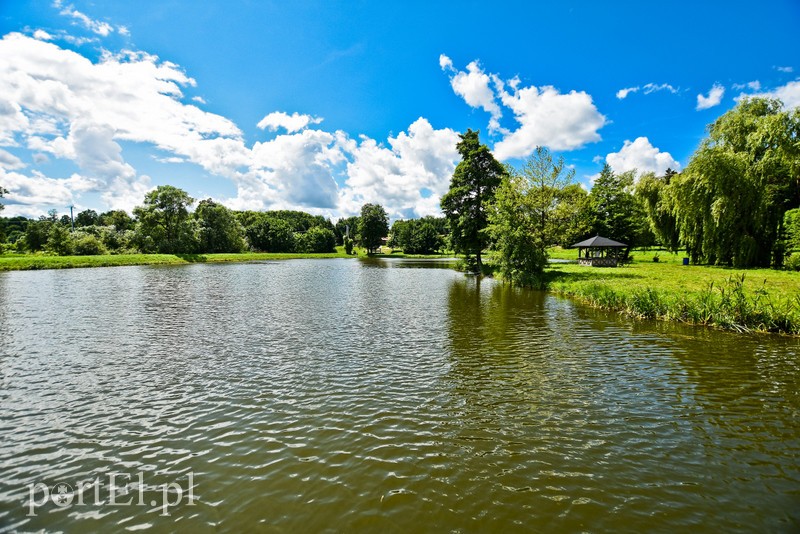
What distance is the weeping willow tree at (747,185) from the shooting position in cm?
3073

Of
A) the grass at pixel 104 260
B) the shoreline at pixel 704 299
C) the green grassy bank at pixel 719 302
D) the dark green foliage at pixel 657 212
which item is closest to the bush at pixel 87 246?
the grass at pixel 104 260

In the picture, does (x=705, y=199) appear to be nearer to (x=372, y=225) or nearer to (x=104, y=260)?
(x=104, y=260)

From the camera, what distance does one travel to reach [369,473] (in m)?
6.16

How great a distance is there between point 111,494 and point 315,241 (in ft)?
388

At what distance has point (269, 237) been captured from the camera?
357 feet

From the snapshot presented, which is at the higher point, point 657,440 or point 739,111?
point 739,111

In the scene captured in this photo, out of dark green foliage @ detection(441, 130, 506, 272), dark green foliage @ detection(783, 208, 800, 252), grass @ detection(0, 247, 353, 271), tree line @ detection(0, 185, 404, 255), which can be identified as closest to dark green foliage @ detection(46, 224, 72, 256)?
tree line @ detection(0, 185, 404, 255)

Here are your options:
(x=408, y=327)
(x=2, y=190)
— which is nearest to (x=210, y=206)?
(x=2, y=190)

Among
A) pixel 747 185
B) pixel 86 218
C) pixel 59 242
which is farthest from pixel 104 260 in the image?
pixel 86 218

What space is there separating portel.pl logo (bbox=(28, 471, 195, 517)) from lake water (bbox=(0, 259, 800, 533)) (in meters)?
0.03

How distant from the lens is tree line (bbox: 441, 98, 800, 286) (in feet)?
101

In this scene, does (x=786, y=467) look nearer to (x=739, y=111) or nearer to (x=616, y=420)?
(x=616, y=420)

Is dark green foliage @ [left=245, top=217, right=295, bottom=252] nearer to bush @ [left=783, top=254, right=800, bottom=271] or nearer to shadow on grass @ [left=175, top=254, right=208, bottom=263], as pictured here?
shadow on grass @ [left=175, top=254, right=208, bottom=263]

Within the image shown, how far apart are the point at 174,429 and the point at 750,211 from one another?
44.1 m
